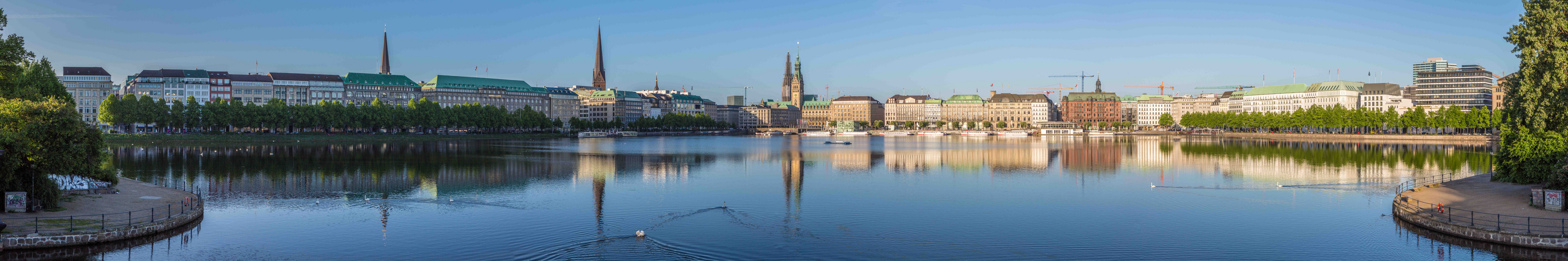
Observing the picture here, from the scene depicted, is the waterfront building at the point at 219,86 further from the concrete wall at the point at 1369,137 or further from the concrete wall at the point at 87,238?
the concrete wall at the point at 1369,137

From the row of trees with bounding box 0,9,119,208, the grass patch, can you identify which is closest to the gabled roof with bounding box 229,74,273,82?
the grass patch

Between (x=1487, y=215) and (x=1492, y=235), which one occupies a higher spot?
(x=1487, y=215)

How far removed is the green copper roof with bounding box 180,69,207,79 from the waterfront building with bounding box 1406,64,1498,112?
22469 centimetres

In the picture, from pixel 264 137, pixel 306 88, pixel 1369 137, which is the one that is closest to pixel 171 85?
pixel 306 88

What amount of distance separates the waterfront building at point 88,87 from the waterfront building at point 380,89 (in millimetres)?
40229

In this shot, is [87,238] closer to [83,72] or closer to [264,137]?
[264,137]

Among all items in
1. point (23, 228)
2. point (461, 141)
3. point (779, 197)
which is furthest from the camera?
point (461, 141)

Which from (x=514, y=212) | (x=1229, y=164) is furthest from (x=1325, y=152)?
(x=514, y=212)

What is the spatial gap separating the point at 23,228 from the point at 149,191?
12.1 m

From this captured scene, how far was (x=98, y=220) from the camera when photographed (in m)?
26.5

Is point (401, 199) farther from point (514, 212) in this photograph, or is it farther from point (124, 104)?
point (124, 104)

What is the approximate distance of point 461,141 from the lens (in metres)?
119

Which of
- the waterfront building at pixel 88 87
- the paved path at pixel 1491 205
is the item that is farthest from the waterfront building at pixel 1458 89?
the waterfront building at pixel 88 87

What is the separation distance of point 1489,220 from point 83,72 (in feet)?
543
